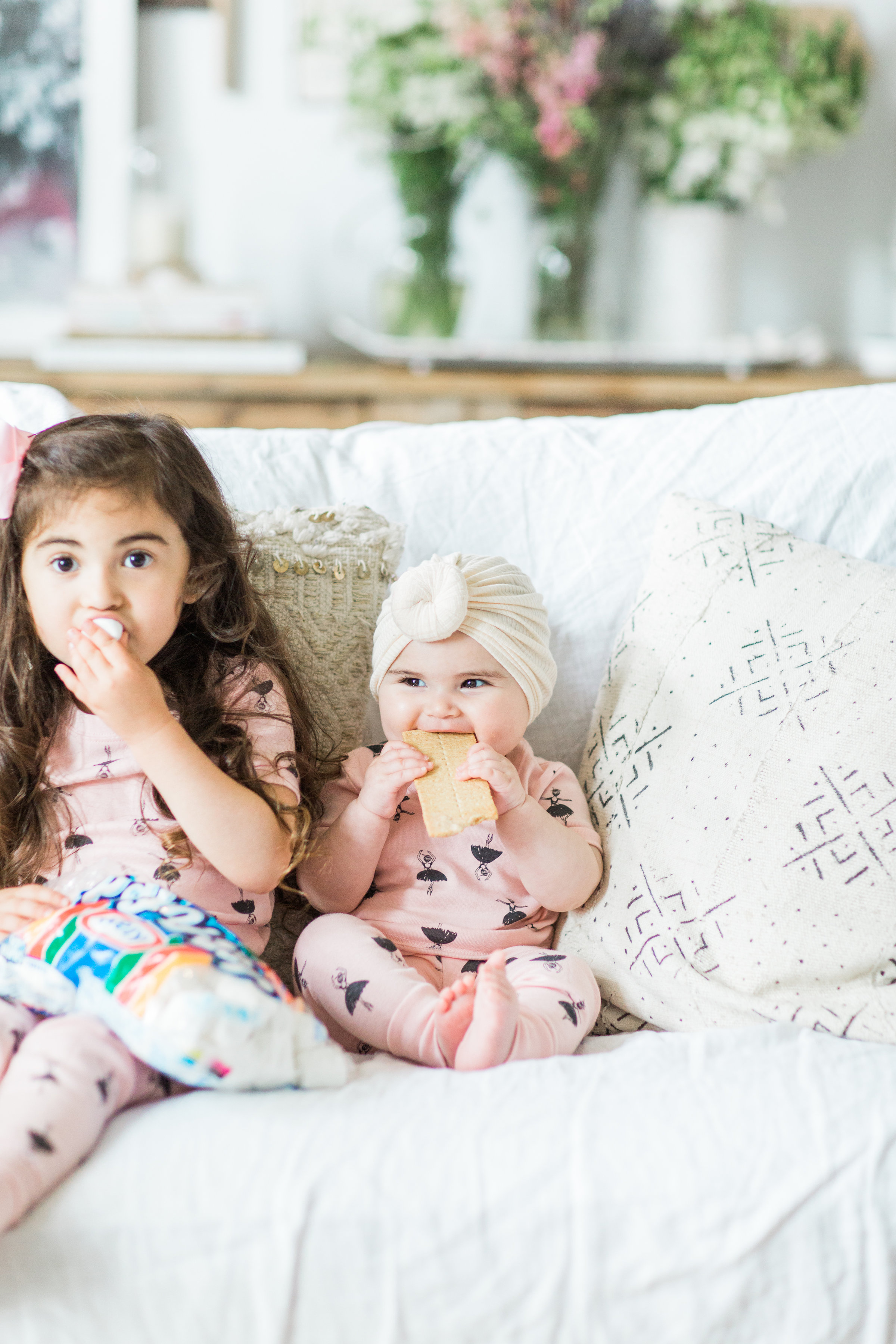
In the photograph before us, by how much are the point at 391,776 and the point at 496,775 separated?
101 millimetres

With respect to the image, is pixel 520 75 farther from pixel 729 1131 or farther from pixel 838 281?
pixel 729 1131

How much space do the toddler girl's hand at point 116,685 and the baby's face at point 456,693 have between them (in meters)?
0.24

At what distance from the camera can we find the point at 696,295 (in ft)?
7.74

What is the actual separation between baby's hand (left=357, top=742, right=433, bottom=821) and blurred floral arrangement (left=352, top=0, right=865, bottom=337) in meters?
1.47

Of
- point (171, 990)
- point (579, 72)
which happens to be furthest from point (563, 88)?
point (171, 990)

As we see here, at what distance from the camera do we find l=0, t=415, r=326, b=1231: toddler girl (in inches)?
38.9

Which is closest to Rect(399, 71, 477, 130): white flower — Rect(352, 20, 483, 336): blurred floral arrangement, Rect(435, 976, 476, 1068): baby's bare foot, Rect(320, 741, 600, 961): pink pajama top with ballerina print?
Rect(352, 20, 483, 336): blurred floral arrangement

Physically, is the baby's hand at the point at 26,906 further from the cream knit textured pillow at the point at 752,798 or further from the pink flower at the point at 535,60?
the pink flower at the point at 535,60

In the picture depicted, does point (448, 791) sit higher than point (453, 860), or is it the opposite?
point (448, 791)

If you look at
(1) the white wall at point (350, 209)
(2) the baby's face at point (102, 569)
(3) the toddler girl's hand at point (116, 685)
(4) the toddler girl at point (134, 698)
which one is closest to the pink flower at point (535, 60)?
(1) the white wall at point (350, 209)

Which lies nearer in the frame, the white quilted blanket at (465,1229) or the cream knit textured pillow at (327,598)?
the white quilted blanket at (465,1229)

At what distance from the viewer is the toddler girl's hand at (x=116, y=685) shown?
3.18 ft

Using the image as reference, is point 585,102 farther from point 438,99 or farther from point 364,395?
point 364,395

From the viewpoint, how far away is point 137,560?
1028 mm
